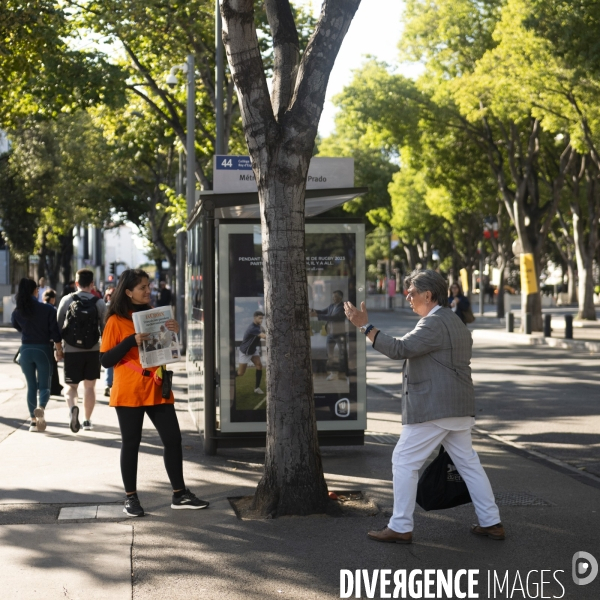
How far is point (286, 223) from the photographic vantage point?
685 centimetres

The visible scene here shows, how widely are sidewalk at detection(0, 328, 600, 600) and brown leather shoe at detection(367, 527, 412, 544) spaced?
0.05m

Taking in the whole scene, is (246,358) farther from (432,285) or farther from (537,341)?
(537,341)

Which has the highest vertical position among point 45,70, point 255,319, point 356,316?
point 45,70

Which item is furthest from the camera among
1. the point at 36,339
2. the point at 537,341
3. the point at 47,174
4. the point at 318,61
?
the point at 47,174

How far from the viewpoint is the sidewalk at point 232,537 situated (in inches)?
207

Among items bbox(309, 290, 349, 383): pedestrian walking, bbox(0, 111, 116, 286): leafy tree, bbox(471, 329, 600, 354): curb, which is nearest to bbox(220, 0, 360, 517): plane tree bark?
bbox(309, 290, 349, 383): pedestrian walking

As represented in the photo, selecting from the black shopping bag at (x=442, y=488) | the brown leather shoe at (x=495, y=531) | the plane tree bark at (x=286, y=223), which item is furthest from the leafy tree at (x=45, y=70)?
the brown leather shoe at (x=495, y=531)

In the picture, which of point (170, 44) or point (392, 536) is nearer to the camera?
point (392, 536)

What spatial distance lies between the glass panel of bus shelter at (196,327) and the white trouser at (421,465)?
385 centimetres

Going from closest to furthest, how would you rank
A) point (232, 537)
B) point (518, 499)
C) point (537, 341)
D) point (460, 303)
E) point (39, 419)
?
point (232, 537), point (518, 499), point (39, 419), point (460, 303), point (537, 341)

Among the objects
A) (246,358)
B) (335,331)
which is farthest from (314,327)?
(246,358)

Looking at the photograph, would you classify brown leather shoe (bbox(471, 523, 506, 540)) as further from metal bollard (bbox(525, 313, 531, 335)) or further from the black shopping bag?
metal bollard (bbox(525, 313, 531, 335))

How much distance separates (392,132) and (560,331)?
7.72 m

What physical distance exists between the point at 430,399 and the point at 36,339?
247 inches
